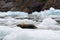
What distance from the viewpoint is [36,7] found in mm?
22297

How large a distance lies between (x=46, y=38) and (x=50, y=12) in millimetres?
11670

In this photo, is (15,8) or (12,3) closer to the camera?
(15,8)

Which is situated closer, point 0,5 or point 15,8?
point 15,8

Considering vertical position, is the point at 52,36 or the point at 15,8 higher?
the point at 52,36

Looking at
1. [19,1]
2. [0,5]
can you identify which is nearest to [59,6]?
[19,1]

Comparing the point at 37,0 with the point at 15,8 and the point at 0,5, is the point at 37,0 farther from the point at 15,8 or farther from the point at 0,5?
the point at 0,5

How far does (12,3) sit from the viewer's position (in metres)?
26.0

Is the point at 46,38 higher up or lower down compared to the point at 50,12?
higher up

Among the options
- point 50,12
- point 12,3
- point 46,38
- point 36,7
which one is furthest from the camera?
point 12,3

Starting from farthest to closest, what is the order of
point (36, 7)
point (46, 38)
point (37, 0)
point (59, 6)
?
point (37, 0)
point (36, 7)
point (59, 6)
point (46, 38)

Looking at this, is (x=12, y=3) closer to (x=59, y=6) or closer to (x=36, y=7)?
(x=36, y=7)

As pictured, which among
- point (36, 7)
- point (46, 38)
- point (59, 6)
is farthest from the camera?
point (36, 7)

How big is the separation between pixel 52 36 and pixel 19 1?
2232 centimetres

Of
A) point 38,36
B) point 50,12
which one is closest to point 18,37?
point 38,36
